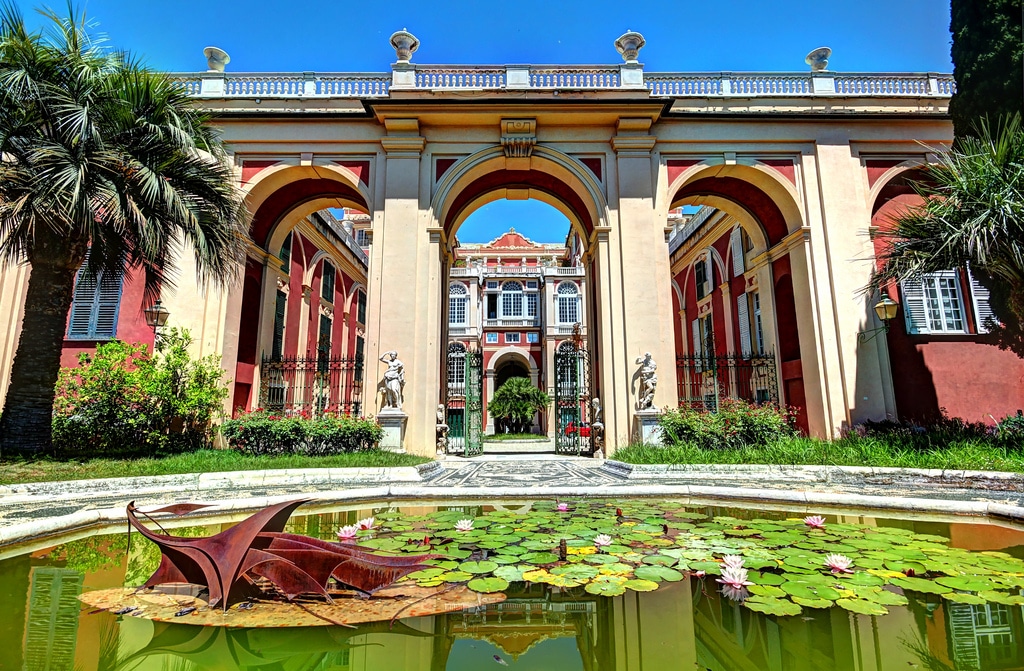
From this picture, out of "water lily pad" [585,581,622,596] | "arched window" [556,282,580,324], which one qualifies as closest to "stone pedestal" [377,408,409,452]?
"water lily pad" [585,581,622,596]

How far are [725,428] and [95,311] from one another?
14.5 metres

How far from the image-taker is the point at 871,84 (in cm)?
1313

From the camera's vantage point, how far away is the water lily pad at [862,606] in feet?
6.78

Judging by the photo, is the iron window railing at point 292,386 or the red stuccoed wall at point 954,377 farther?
the iron window railing at point 292,386

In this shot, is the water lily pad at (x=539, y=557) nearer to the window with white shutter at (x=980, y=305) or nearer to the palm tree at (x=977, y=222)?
the palm tree at (x=977, y=222)

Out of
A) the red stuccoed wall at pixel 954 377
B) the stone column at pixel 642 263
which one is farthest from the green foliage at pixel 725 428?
the red stuccoed wall at pixel 954 377

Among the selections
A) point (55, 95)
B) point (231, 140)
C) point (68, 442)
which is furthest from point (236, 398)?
point (55, 95)

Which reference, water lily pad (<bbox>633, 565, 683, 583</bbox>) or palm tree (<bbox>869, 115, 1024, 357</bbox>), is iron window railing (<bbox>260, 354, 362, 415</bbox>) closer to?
water lily pad (<bbox>633, 565, 683, 583</bbox>)

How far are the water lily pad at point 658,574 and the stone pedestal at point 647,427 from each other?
820 centimetres

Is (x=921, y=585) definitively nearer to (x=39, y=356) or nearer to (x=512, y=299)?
(x=39, y=356)

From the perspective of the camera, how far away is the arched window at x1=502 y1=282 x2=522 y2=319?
35875 millimetres

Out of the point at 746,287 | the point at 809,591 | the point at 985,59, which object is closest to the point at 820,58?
the point at 985,59

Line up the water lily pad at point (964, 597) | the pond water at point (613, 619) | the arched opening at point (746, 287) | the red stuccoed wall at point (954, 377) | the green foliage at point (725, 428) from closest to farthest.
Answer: the pond water at point (613, 619), the water lily pad at point (964, 597), the green foliage at point (725, 428), the red stuccoed wall at point (954, 377), the arched opening at point (746, 287)

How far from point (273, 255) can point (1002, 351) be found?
59.1ft
